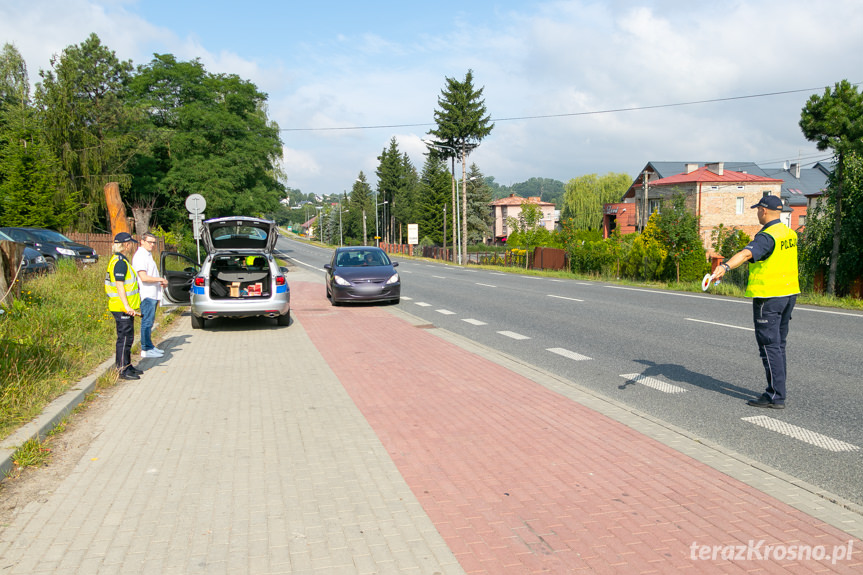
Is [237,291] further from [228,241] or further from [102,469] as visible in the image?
[102,469]

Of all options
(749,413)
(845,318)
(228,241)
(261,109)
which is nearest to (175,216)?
(261,109)

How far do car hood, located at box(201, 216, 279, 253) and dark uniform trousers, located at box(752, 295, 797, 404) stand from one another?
9.24m

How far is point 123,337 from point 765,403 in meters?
7.19

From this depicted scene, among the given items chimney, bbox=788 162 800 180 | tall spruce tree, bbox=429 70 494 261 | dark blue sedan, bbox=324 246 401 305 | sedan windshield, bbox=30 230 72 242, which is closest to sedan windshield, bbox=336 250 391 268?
dark blue sedan, bbox=324 246 401 305

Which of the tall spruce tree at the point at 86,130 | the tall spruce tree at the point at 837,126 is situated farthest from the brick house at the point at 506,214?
the tall spruce tree at the point at 837,126

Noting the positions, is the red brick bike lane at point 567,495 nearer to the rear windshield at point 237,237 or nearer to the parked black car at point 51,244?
the rear windshield at point 237,237

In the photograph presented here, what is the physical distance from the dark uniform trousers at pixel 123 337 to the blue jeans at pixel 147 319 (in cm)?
86

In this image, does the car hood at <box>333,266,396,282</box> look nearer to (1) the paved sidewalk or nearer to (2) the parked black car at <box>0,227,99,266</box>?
(2) the parked black car at <box>0,227,99,266</box>

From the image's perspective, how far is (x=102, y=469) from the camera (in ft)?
15.2

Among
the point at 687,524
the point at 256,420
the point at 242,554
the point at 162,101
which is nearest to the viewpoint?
the point at 242,554

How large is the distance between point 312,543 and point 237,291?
31.3 ft

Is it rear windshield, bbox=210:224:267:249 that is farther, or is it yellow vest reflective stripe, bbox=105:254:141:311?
rear windshield, bbox=210:224:267:249

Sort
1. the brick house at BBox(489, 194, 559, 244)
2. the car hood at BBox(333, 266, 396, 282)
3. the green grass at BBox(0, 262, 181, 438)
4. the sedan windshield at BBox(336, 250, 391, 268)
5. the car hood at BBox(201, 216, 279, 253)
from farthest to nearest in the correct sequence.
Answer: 1. the brick house at BBox(489, 194, 559, 244)
2. the sedan windshield at BBox(336, 250, 391, 268)
3. the car hood at BBox(333, 266, 396, 282)
4. the car hood at BBox(201, 216, 279, 253)
5. the green grass at BBox(0, 262, 181, 438)

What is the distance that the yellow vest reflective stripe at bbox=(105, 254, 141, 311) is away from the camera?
303 inches
